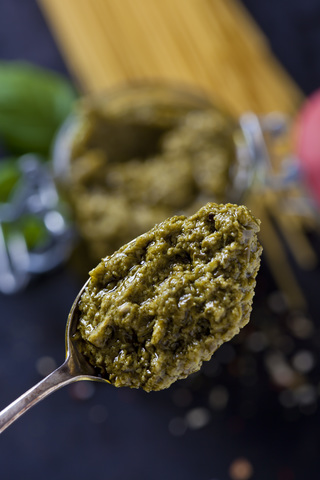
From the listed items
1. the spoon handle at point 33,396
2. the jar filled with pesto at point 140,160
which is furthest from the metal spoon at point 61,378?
the jar filled with pesto at point 140,160

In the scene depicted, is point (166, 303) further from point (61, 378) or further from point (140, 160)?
point (140, 160)

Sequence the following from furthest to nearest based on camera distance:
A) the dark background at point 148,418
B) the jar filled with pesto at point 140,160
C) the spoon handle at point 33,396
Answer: the dark background at point 148,418 < the jar filled with pesto at point 140,160 < the spoon handle at point 33,396

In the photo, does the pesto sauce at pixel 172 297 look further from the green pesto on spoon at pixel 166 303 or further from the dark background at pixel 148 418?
the dark background at pixel 148 418

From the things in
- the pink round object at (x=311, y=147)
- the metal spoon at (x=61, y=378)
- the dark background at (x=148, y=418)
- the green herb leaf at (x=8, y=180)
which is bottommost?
the dark background at (x=148, y=418)

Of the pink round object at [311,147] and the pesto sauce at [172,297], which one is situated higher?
the pesto sauce at [172,297]

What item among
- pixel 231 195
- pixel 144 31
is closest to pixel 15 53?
pixel 144 31
